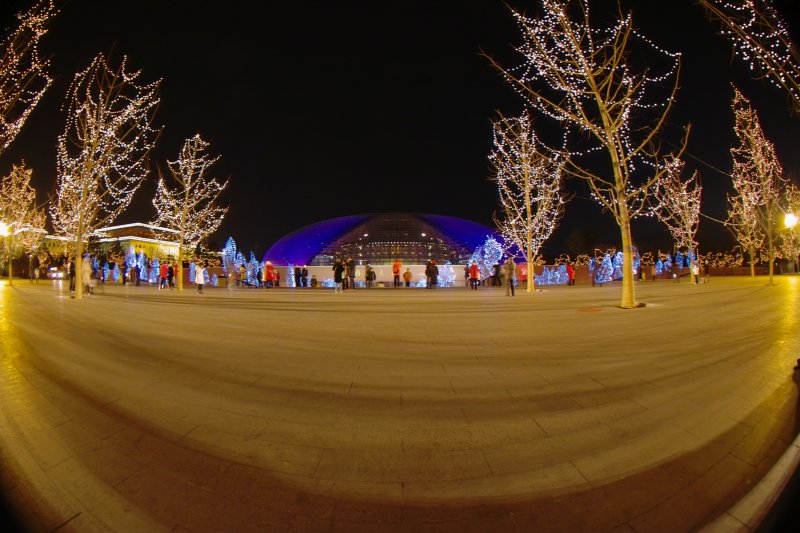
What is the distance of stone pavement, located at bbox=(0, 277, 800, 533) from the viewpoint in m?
2.38

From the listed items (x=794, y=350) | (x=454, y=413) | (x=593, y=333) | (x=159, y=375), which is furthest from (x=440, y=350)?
(x=794, y=350)

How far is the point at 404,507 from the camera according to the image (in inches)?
94.1

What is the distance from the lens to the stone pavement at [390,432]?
7.80ft

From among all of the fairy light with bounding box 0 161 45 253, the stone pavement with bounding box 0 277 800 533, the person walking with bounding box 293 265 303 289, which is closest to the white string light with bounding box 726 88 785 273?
the stone pavement with bounding box 0 277 800 533

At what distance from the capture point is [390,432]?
332 centimetres

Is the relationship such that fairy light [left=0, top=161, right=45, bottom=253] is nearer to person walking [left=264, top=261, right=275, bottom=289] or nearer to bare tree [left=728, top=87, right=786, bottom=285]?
person walking [left=264, top=261, right=275, bottom=289]

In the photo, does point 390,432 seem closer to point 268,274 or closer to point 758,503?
point 758,503

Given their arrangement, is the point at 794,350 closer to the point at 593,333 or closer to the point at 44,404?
the point at 593,333

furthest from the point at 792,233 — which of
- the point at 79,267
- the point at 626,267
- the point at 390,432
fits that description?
the point at 79,267

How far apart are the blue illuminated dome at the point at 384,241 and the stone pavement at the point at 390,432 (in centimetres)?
5212

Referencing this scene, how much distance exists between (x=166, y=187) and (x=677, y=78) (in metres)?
24.1

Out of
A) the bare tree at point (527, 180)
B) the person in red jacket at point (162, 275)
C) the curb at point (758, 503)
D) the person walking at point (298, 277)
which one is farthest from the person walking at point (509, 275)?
the person in red jacket at point (162, 275)

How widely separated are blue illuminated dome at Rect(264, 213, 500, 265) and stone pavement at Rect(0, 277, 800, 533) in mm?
52118

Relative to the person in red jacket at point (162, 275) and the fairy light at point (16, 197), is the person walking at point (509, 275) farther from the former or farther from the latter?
the fairy light at point (16, 197)
